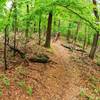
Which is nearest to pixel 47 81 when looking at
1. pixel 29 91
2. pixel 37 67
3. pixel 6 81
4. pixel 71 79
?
pixel 37 67

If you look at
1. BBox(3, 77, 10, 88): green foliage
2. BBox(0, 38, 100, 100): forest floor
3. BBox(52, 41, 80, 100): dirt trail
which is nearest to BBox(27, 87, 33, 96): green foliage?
BBox(0, 38, 100, 100): forest floor

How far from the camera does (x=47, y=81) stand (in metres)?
12.9

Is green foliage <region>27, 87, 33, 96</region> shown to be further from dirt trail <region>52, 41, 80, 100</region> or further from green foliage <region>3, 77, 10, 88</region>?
dirt trail <region>52, 41, 80, 100</region>

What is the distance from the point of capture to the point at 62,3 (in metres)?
13.9

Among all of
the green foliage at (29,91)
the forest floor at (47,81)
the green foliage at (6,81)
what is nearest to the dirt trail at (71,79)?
the forest floor at (47,81)

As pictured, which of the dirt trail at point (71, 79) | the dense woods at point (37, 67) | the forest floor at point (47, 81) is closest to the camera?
the dense woods at point (37, 67)

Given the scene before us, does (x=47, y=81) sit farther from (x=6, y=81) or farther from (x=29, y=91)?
(x=6, y=81)

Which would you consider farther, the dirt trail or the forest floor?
the dirt trail

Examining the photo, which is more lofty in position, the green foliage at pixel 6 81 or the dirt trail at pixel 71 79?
the green foliage at pixel 6 81

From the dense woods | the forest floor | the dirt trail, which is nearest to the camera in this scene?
the dense woods

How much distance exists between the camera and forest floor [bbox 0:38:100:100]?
11180 millimetres

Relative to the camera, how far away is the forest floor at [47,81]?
11.2 m

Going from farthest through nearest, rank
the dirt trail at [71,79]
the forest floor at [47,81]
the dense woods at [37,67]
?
the dirt trail at [71,79]
the forest floor at [47,81]
the dense woods at [37,67]

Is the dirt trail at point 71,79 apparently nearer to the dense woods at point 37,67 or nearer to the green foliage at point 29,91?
the dense woods at point 37,67
